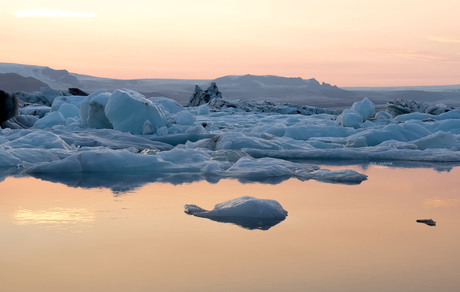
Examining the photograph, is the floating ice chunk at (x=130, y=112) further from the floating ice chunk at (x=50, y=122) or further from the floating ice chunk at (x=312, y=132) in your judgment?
the floating ice chunk at (x=312, y=132)

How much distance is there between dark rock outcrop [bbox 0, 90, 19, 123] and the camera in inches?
557

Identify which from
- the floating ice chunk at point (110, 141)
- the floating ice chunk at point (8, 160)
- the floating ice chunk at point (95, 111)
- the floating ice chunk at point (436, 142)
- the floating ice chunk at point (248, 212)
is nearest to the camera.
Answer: the floating ice chunk at point (248, 212)

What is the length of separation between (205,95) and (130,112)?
22209 mm

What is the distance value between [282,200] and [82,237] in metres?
1.98

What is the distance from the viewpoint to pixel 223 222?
407 cm

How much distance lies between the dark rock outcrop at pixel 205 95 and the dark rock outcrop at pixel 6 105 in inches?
801

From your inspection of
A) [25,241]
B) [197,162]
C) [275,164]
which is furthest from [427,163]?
[25,241]

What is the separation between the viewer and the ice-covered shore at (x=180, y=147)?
6949 millimetres

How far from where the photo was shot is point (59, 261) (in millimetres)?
3076

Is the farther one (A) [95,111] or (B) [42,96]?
(B) [42,96]

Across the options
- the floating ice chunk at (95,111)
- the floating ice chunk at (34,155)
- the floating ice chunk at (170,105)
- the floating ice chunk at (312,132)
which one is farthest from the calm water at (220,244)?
the floating ice chunk at (170,105)

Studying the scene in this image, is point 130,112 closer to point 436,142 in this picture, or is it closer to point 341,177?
point 436,142

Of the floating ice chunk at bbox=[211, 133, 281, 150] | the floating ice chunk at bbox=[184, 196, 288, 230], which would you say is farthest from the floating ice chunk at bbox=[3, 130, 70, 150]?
the floating ice chunk at bbox=[184, 196, 288, 230]

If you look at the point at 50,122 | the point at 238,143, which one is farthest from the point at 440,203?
the point at 50,122
